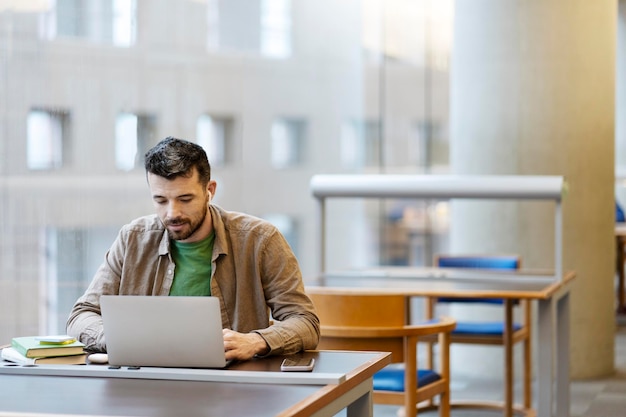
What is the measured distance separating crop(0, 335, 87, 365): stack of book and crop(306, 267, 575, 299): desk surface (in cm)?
212

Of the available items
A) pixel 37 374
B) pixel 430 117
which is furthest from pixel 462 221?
pixel 37 374

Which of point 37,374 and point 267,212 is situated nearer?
point 37,374

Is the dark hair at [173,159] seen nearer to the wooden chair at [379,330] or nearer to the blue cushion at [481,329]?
the wooden chair at [379,330]

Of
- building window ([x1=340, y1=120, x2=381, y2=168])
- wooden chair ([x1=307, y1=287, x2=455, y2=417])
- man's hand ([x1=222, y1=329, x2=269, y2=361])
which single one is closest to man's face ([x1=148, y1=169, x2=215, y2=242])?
man's hand ([x1=222, y1=329, x2=269, y2=361])

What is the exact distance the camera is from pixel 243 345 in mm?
2598

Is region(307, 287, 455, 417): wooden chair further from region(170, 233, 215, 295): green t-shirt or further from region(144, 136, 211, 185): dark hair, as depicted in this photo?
region(144, 136, 211, 185): dark hair

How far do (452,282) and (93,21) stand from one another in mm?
2041

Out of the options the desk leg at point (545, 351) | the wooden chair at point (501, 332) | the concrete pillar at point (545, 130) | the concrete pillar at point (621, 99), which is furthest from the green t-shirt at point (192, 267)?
the concrete pillar at point (621, 99)

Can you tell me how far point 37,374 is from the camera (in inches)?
98.3

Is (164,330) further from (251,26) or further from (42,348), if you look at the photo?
(251,26)

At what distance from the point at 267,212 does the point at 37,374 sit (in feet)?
14.8

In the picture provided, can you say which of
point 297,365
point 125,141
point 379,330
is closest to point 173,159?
point 297,365

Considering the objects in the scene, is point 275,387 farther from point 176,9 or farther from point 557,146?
point 557,146

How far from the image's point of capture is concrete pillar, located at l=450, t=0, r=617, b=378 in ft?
20.4
